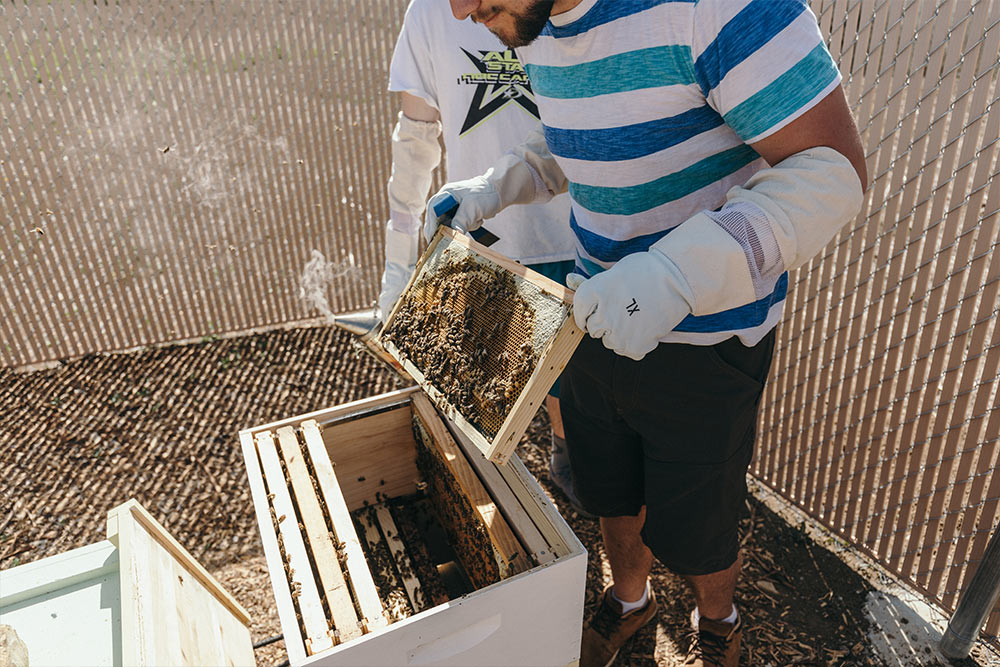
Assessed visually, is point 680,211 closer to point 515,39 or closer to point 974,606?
point 515,39

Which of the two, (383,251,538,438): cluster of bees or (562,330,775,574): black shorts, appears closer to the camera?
(383,251,538,438): cluster of bees

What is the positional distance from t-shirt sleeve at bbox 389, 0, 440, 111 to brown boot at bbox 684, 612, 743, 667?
264cm

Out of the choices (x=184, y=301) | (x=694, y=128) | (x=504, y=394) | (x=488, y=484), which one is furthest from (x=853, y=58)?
(x=184, y=301)

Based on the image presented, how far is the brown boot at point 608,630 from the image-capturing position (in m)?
2.70

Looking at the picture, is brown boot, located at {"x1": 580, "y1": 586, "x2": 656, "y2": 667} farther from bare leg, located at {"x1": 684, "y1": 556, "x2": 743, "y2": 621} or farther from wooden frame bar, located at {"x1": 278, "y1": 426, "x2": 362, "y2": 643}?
wooden frame bar, located at {"x1": 278, "y1": 426, "x2": 362, "y2": 643}

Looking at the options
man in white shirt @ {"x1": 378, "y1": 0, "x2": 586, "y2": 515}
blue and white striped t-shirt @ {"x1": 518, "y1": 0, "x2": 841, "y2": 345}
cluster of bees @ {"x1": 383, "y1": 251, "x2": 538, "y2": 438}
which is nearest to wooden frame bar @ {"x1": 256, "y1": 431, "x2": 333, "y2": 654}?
cluster of bees @ {"x1": 383, "y1": 251, "x2": 538, "y2": 438}

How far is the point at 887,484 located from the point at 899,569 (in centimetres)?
44

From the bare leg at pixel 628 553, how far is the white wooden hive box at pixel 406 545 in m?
0.57

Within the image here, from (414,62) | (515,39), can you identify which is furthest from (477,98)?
(515,39)

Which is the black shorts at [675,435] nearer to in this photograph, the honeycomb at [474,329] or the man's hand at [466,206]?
the honeycomb at [474,329]

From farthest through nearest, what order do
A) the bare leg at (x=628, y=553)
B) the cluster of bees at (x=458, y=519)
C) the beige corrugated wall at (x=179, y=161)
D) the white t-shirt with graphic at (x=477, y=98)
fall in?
the beige corrugated wall at (x=179, y=161)
the white t-shirt with graphic at (x=477, y=98)
the bare leg at (x=628, y=553)
the cluster of bees at (x=458, y=519)

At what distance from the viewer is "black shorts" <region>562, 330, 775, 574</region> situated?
1965 mm

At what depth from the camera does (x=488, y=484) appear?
7.16 feet

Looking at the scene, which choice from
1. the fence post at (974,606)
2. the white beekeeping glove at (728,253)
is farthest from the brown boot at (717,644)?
the white beekeeping glove at (728,253)
